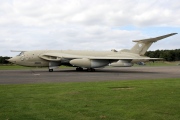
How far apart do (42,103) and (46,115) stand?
167cm

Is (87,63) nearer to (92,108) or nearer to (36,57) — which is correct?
(36,57)

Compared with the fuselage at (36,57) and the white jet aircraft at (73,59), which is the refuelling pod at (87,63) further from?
the fuselage at (36,57)

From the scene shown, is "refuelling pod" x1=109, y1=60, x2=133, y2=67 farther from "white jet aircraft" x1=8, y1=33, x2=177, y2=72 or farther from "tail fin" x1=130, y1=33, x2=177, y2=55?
"tail fin" x1=130, y1=33, x2=177, y2=55

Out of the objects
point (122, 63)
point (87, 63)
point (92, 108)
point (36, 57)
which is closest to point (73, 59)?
point (87, 63)

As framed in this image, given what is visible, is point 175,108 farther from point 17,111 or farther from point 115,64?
point 115,64

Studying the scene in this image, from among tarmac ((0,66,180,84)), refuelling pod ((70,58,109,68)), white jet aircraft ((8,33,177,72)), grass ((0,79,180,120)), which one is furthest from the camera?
white jet aircraft ((8,33,177,72))

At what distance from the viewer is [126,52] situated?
38.2 m

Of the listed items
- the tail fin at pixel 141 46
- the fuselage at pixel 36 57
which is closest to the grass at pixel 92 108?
the fuselage at pixel 36 57

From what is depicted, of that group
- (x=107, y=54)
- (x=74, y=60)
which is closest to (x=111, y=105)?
(x=74, y=60)

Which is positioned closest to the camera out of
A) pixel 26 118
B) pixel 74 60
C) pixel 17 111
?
pixel 26 118

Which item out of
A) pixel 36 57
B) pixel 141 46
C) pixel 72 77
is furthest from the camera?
pixel 141 46

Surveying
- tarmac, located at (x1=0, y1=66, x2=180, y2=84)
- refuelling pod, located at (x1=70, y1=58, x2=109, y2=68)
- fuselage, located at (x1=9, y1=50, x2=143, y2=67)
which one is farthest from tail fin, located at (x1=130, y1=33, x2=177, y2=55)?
tarmac, located at (x1=0, y1=66, x2=180, y2=84)

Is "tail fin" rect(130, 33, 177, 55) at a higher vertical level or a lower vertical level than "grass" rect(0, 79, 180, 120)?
higher

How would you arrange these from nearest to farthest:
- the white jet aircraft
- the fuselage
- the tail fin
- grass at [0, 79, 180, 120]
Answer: grass at [0, 79, 180, 120] → the white jet aircraft → the fuselage → the tail fin
